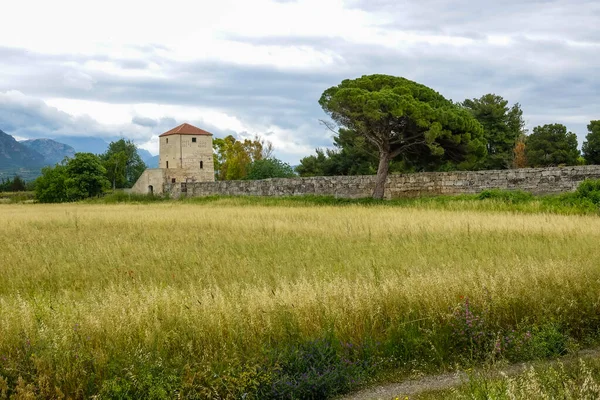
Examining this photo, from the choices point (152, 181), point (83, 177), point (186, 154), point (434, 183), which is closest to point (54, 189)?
point (83, 177)

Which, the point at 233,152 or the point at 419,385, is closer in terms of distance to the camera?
the point at 419,385

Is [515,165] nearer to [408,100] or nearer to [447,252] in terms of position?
[408,100]

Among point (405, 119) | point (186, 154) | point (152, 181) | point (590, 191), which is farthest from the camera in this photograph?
point (186, 154)

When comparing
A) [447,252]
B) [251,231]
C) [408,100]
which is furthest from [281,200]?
[447,252]

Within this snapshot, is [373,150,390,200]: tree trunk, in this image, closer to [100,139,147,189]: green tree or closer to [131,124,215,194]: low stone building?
[131,124,215,194]: low stone building

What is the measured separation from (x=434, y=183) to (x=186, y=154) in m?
32.7

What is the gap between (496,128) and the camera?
51.7 meters

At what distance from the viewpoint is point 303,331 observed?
6.43 metres

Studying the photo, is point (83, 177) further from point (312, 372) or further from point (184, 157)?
point (312, 372)

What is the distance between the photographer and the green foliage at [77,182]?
5728cm

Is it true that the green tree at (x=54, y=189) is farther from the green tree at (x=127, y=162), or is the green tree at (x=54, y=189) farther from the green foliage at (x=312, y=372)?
the green foliage at (x=312, y=372)

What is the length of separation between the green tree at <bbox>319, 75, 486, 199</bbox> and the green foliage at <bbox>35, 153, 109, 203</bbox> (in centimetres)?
3438

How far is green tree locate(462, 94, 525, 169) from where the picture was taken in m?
50.5

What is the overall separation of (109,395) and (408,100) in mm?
25735
